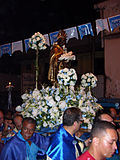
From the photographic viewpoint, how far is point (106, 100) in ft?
31.6

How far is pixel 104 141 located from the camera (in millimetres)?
1999

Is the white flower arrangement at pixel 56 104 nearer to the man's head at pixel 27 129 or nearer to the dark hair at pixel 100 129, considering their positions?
the man's head at pixel 27 129

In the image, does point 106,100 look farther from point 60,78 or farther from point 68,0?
point 60,78

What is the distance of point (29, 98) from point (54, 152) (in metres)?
2.03

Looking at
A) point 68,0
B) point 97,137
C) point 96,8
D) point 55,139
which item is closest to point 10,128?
point 55,139

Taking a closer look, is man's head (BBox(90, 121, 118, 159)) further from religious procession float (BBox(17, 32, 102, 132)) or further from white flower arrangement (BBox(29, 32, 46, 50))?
white flower arrangement (BBox(29, 32, 46, 50))

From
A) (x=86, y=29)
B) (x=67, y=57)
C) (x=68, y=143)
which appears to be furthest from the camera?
(x=86, y=29)

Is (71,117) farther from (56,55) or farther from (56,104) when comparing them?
(56,55)

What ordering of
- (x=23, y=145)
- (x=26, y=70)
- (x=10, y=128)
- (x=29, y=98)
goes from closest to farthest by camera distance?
1. (x=23, y=145)
2. (x=29, y=98)
3. (x=10, y=128)
4. (x=26, y=70)

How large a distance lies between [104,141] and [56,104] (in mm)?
2370

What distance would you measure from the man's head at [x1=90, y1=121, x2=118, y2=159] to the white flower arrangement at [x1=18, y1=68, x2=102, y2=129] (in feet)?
6.98

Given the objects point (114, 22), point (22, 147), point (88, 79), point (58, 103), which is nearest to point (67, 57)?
point (88, 79)

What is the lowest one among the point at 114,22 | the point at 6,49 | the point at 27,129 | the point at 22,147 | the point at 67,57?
the point at 22,147

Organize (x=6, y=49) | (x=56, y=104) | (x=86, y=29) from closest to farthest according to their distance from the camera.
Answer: (x=56, y=104), (x=86, y=29), (x=6, y=49)
